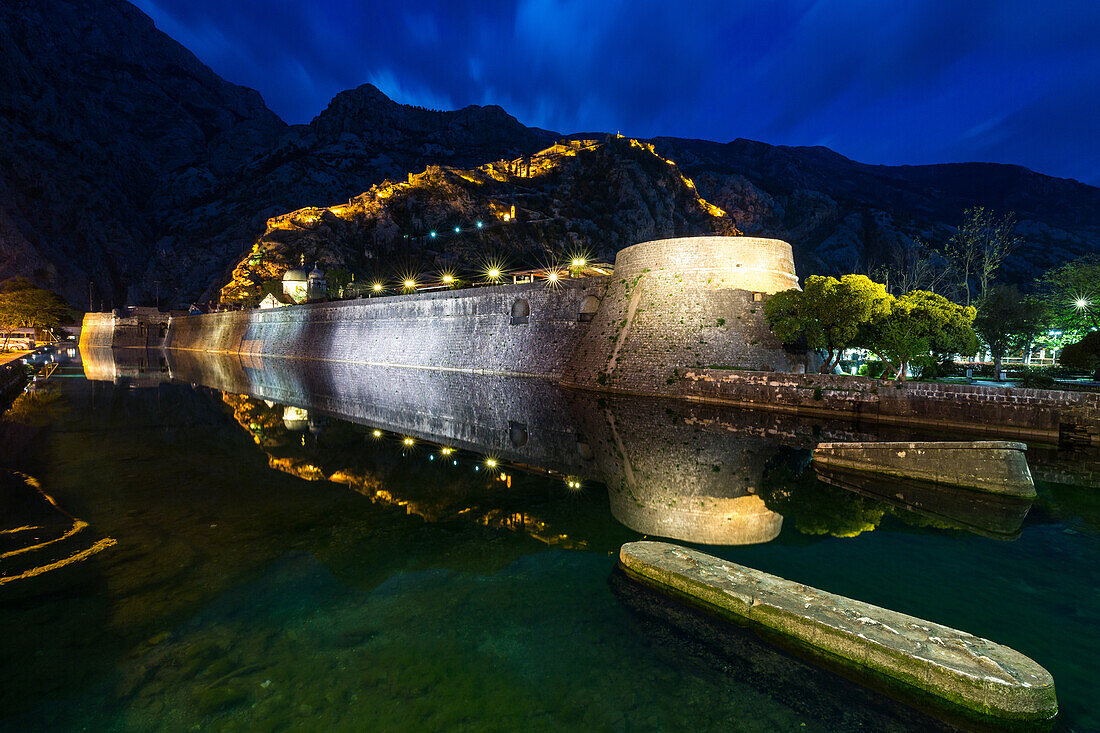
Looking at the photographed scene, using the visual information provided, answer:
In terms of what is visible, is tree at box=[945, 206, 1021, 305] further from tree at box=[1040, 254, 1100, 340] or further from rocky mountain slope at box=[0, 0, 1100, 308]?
rocky mountain slope at box=[0, 0, 1100, 308]

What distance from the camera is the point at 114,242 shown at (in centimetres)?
9556

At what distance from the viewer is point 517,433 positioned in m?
13.2

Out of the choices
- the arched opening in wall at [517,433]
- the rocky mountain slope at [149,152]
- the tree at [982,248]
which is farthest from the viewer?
the rocky mountain slope at [149,152]

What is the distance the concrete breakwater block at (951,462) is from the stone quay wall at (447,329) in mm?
17070

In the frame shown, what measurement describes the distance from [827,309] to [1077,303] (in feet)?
70.3

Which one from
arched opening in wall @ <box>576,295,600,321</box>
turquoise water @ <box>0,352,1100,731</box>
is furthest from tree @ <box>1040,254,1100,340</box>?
arched opening in wall @ <box>576,295,600,321</box>

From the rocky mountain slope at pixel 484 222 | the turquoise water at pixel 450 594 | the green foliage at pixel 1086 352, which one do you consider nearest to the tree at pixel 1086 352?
the green foliage at pixel 1086 352

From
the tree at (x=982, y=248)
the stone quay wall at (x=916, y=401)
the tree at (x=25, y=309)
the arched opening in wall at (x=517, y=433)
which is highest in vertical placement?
the tree at (x=982, y=248)

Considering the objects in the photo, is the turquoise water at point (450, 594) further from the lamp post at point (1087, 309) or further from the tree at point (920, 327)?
the lamp post at point (1087, 309)

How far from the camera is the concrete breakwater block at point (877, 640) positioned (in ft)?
9.98

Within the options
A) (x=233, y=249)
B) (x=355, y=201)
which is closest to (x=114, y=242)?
(x=233, y=249)

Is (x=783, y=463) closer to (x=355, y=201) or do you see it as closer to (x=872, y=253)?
(x=355, y=201)

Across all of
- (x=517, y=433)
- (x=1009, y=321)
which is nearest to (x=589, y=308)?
(x=517, y=433)

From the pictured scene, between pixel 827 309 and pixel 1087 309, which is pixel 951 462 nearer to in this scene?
pixel 827 309
